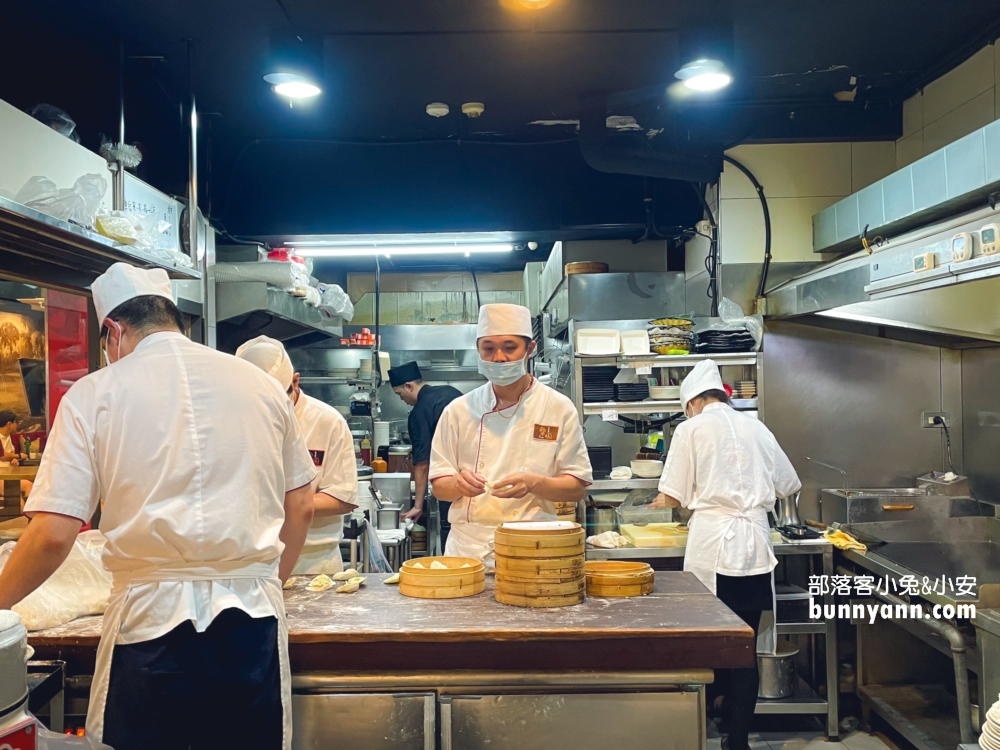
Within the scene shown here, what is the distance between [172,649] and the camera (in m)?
1.68

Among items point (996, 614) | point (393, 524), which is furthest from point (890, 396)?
point (393, 524)

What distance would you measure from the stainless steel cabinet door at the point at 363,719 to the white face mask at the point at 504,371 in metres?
1.21

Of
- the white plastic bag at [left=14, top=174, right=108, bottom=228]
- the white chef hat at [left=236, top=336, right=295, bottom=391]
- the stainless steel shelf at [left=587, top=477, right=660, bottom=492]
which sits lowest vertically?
the stainless steel shelf at [left=587, top=477, right=660, bottom=492]

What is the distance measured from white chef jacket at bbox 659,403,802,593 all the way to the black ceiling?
177 centimetres

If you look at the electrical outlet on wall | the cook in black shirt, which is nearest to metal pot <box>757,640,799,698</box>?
the electrical outlet on wall

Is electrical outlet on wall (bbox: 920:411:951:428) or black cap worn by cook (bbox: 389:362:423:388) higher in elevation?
black cap worn by cook (bbox: 389:362:423:388)

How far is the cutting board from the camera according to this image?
13.5 ft

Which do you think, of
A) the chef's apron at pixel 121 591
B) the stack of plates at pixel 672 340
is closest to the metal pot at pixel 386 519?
the stack of plates at pixel 672 340

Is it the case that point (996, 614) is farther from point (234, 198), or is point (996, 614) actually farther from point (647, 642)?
point (234, 198)

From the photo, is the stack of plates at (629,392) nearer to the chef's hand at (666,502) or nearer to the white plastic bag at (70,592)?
the chef's hand at (666,502)

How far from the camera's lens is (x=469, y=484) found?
2.68m

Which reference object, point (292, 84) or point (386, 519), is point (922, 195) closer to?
point (292, 84)

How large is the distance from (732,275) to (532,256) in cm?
353

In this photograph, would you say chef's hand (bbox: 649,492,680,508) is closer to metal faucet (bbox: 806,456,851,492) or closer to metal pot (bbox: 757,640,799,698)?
metal pot (bbox: 757,640,799,698)
